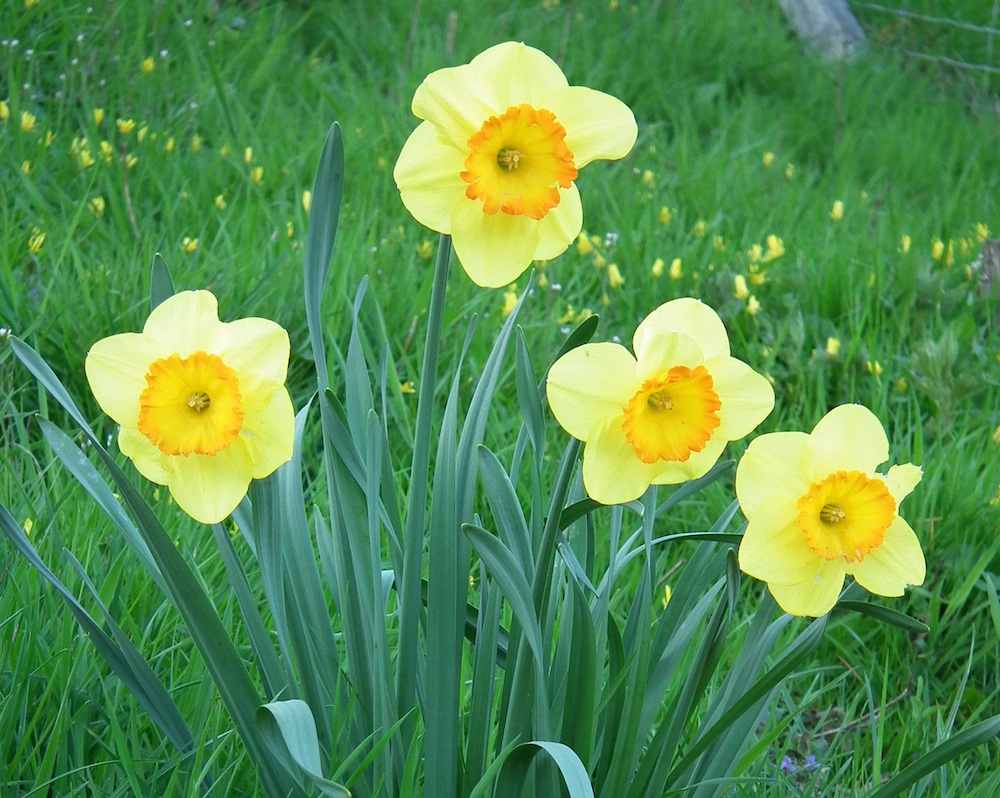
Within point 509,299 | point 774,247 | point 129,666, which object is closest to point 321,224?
point 129,666

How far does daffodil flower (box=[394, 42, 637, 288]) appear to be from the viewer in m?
0.75

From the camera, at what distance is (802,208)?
126 inches

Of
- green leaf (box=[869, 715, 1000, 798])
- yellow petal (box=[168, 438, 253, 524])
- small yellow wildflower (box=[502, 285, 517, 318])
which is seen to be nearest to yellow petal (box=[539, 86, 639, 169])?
yellow petal (box=[168, 438, 253, 524])

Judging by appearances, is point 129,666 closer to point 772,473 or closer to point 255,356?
point 255,356

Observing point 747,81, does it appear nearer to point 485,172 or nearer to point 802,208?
point 802,208

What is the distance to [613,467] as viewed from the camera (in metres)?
0.77

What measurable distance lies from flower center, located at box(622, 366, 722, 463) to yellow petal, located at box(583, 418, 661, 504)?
0.07ft

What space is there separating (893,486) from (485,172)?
418 millimetres

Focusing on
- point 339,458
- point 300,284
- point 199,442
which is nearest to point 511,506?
point 339,458

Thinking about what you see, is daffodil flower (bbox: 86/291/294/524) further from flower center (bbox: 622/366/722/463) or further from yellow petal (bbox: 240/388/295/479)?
flower center (bbox: 622/366/722/463)

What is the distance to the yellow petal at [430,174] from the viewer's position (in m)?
0.77

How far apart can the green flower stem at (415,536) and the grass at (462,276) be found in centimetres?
19

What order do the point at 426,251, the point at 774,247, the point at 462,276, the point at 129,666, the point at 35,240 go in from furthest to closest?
the point at 774,247 → the point at 426,251 → the point at 462,276 → the point at 35,240 → the point at 129,666

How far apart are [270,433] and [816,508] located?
1.37 feet
